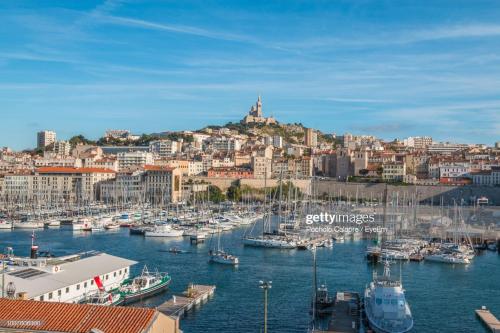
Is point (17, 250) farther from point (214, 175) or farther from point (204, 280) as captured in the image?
point (214, 175)

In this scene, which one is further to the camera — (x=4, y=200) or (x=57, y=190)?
(x=57, y=190)

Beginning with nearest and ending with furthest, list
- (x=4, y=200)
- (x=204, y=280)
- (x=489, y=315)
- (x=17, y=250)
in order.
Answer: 1. (x=489, y=315)
2. (x=204, y=280)
3. (x=17, y=250)
4. (x=4, y=200)

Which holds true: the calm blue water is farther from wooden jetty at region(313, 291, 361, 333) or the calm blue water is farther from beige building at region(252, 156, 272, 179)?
beige building at region(252, 156, 272, 179)

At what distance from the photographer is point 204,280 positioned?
1747 cm

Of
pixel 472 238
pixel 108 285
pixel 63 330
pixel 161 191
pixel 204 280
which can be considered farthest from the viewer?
pixel 161 191

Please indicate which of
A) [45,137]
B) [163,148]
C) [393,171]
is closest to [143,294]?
[393,171]

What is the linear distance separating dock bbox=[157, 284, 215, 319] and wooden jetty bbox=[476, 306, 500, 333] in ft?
18.7

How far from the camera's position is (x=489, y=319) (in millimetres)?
13578

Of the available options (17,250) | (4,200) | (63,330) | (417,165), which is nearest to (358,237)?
(17,250)

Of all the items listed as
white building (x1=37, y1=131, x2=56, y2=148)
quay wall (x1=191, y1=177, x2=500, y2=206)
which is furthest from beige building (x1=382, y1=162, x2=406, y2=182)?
white building (x1=37, y1=131, x2=56, y2=148)

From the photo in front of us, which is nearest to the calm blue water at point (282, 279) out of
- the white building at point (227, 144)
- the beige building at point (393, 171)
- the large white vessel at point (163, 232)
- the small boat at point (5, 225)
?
the large white vessel at point (163, 232)

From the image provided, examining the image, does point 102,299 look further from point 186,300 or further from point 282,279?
point 282,279

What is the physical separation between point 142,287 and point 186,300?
1402mm

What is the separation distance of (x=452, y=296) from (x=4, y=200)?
108 feet
